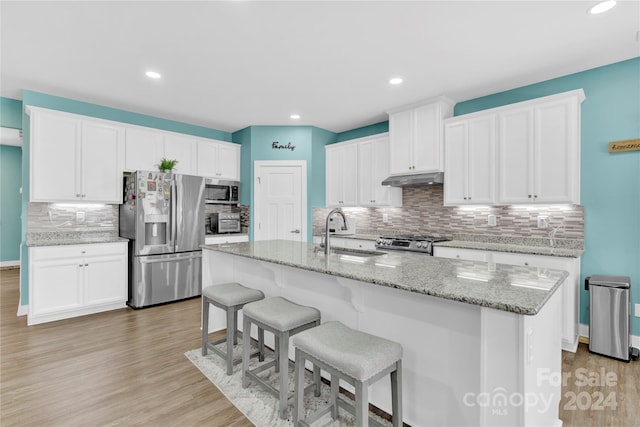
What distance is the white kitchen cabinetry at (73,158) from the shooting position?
3.66 metres

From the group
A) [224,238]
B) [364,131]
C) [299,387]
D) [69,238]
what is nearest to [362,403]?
[299,387]

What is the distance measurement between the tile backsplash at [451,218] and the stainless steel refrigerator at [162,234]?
6.65 feet

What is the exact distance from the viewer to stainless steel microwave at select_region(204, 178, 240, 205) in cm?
518

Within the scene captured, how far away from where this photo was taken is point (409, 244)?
12.9ft

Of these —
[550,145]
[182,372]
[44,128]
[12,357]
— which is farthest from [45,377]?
[550,145]

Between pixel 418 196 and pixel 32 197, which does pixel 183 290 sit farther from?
pixel 418 196

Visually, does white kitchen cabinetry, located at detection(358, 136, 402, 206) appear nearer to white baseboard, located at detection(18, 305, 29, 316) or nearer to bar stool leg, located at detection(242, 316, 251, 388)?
bar stool leg, located at detection(242, 316, 251, 388)

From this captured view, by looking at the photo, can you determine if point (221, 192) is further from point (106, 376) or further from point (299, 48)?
point (106, 376)

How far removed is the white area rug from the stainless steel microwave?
3001 mm

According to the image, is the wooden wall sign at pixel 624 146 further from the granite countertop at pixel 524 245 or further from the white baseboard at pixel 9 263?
the white baseboard at pixel 9 263

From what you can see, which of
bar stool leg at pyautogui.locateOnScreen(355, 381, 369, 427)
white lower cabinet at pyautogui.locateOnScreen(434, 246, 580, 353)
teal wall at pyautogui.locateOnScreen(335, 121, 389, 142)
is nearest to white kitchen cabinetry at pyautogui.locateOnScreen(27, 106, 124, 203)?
teal wall at pyautogui.locateOnScreen(335, 121, 389, 142)

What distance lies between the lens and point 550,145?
3.16 metres

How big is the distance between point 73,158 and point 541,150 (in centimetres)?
547

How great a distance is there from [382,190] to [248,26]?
118 inches
